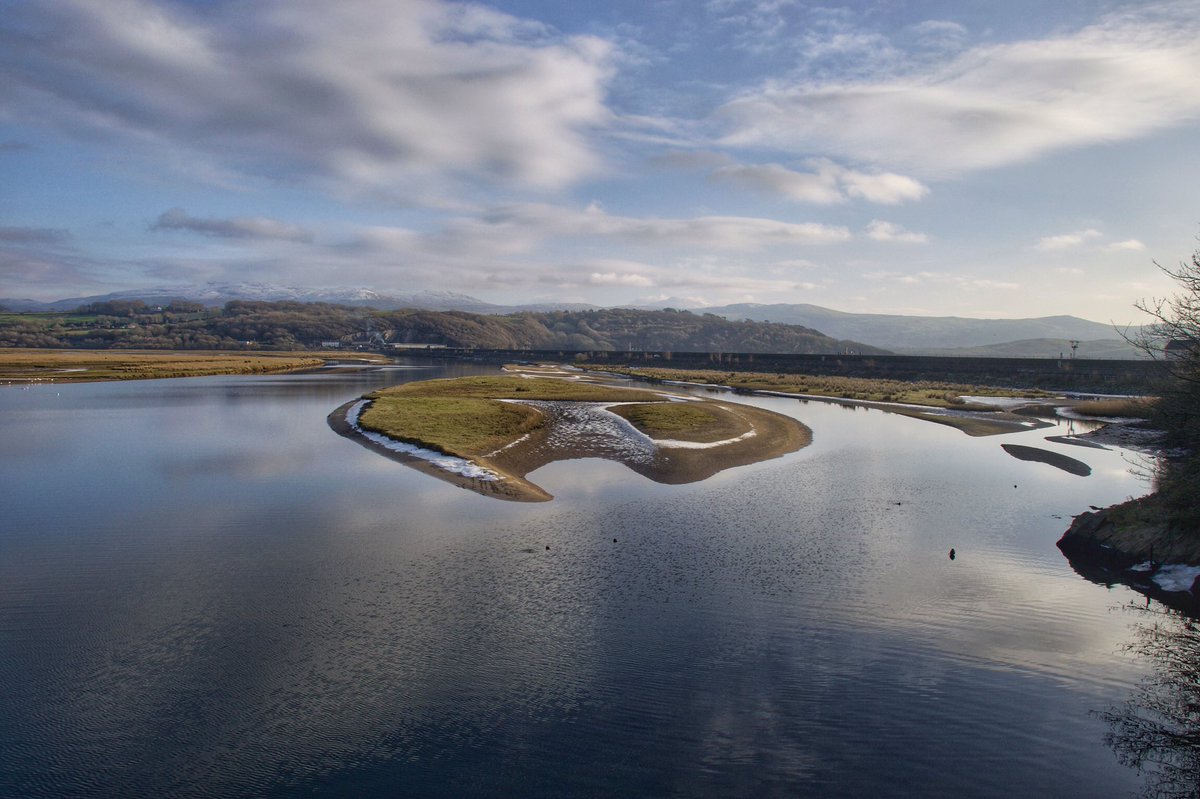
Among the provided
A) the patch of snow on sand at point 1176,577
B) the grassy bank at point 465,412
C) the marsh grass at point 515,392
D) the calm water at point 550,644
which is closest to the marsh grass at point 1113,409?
the calm water at point 550,644

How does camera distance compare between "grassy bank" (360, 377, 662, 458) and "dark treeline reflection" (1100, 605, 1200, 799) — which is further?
"grassy bank" (360, 377, 662, 458)

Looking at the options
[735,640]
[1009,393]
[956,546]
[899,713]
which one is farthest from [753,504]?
[1009,393]

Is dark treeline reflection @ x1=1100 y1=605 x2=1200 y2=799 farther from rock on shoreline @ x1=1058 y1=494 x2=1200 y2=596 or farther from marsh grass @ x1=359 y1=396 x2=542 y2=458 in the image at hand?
marsh grass @ x1=359 y1=396 x2=542 y2=458

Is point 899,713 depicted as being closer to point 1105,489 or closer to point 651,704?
point 651,704

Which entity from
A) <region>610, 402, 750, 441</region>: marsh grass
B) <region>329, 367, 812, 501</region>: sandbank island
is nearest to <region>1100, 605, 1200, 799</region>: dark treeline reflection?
<region>329, 367, 812, 501</region>: sandbank island

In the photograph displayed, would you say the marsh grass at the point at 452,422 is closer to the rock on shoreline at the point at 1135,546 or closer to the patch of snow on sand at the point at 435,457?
the patch of snow on sand at the point at 435,457
